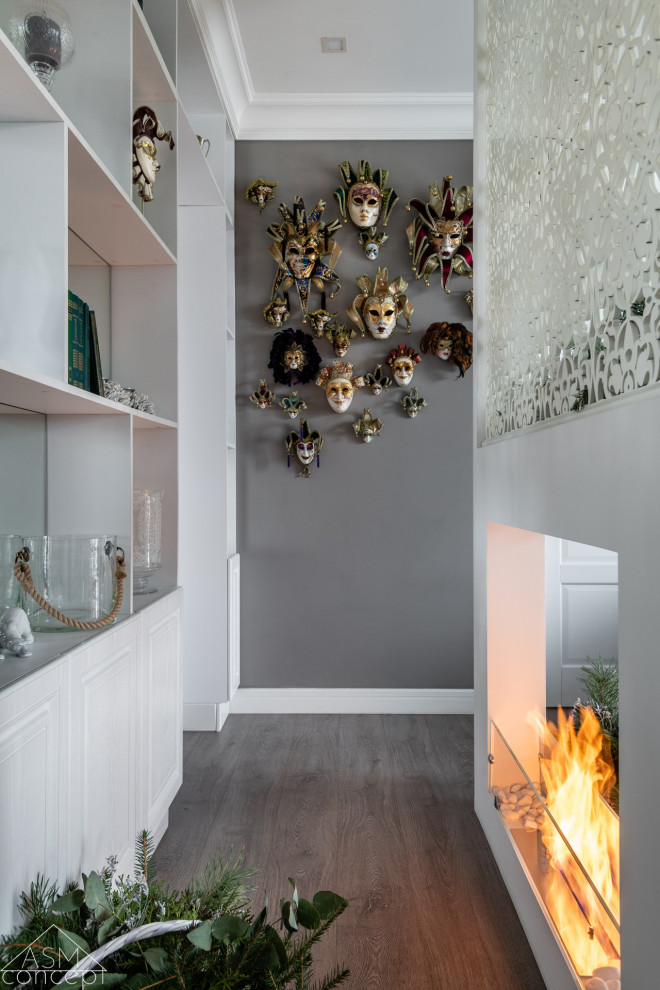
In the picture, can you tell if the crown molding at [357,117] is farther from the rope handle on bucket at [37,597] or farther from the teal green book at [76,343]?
the rope handle on bucket at [37,597]

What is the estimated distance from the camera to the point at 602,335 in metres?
1.30

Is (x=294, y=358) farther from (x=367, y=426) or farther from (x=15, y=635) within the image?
(x=15, y=635)

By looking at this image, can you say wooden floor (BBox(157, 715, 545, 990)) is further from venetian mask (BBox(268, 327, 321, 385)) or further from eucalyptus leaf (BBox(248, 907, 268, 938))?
venetian mask (BBox(268, 327, 321, 385))

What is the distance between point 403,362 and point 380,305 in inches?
11.4

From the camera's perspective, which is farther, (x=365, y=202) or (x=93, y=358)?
(x=365, y=202)

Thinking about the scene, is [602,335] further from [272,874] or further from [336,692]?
[336,692]

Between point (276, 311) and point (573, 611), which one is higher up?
point (276, 311)

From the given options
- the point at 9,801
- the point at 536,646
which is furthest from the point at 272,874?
the point at 9,801

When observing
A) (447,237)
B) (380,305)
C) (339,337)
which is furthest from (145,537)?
(447,237)

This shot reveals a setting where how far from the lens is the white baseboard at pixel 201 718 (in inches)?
134

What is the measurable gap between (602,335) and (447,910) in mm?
1498

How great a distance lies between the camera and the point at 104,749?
164 centimetres

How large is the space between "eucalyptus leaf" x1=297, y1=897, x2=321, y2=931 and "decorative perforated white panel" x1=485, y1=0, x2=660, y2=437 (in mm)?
878

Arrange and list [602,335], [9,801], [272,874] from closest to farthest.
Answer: [9,801] < [602,335] < [272,874]
